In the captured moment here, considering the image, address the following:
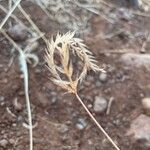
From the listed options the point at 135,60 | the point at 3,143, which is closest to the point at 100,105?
the point at 135,60

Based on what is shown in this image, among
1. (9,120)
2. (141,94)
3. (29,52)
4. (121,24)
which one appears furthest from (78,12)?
(9,120)

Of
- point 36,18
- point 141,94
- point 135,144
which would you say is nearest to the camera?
point 135,144

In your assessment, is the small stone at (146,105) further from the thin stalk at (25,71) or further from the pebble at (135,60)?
the thin stalk at (25,71)

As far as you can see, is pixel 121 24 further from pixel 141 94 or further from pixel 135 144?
pixel 135 144

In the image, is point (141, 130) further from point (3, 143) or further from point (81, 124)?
point (3, 143)

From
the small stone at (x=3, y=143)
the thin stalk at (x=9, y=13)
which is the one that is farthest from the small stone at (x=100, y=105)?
the thin stalk at (x=9, y=13)

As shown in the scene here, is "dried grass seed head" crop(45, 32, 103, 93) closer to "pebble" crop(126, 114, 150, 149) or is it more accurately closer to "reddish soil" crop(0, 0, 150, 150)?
"reddish soil" crop(0, 0, 150, 150)
